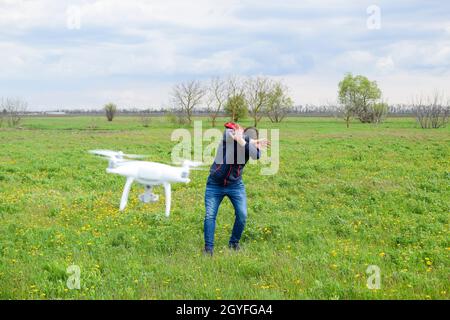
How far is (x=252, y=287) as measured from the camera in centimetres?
684

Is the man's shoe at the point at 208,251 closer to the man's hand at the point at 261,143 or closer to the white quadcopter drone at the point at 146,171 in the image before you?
the man's hand at the point at 261,143

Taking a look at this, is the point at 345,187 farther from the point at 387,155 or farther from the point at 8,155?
the point at 8,155

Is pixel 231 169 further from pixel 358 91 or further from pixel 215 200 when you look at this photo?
pixel 358 91

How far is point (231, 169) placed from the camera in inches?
315

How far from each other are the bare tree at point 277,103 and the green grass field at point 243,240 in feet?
222

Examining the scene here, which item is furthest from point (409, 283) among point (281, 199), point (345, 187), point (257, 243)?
point (345, 187)

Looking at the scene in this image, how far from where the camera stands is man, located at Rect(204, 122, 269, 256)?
24.9 feet

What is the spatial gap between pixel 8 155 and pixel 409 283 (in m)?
21.8

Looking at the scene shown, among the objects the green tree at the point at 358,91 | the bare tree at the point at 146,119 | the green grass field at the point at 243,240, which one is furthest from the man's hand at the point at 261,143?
the green tree at the point at 358,91

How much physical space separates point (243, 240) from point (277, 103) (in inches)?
3189

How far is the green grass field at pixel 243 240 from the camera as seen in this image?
6.82 meters

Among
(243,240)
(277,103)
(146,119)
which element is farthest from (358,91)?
(243,240)

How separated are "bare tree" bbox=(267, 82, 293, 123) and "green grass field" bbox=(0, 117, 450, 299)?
6774cm

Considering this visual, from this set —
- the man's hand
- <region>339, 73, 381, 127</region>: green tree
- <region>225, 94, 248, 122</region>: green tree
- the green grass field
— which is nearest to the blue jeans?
the green grass field
